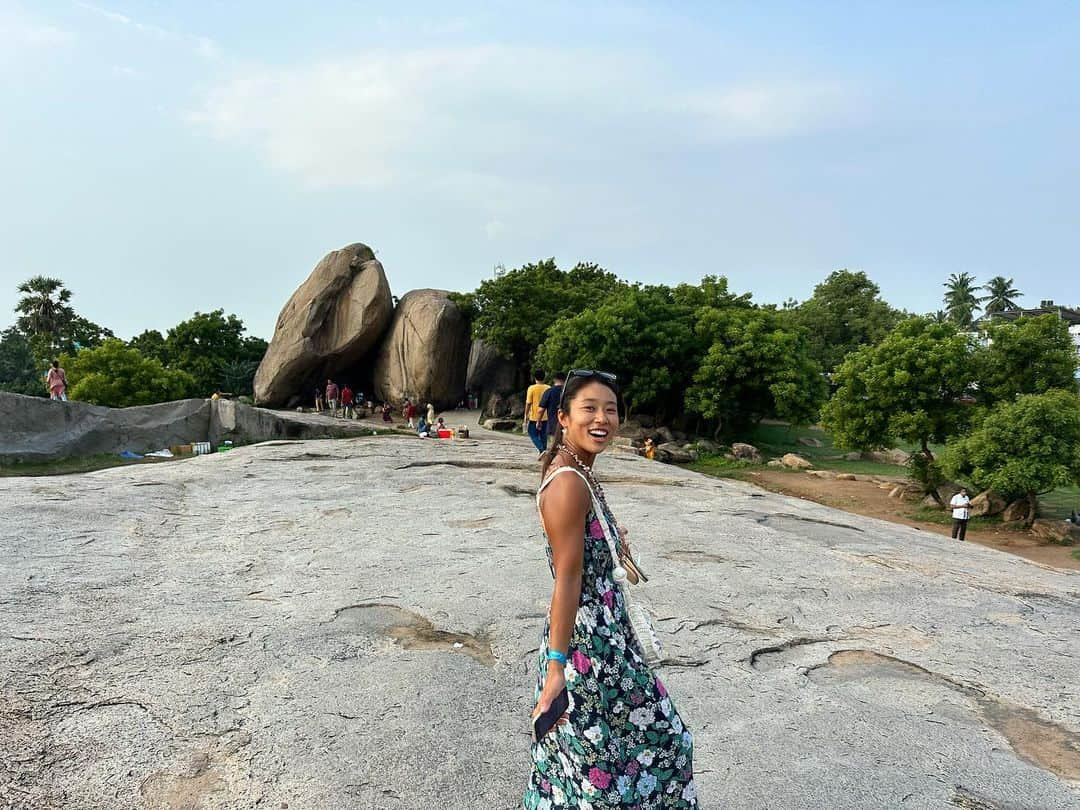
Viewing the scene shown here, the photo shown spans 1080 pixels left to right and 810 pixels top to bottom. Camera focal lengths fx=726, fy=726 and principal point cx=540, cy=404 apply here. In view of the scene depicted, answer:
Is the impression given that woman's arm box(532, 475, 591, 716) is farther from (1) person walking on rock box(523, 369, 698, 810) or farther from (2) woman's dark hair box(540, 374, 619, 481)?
(2) woman's dark hair box(540, 374, 619, 481)

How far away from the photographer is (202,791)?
263 centimetres

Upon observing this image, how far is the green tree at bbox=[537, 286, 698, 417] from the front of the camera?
22.8 meters

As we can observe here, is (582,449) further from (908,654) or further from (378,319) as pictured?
(378,319)

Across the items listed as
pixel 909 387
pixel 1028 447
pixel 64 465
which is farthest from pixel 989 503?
pixel 64 465

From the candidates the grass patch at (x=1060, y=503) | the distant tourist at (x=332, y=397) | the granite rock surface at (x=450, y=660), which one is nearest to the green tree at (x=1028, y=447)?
the grass patch at (x=1060, y=503)

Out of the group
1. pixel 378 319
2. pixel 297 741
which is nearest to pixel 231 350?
pixel 378 319

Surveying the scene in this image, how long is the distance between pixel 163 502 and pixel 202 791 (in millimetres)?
5903

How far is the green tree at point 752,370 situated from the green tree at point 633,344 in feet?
2.80

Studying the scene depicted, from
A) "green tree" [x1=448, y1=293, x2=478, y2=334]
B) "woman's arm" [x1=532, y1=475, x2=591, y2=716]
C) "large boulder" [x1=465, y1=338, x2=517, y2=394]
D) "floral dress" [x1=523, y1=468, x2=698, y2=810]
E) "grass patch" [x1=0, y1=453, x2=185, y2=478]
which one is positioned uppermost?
"green tree" [x1=448, y1=293, x2=478, y2=334]

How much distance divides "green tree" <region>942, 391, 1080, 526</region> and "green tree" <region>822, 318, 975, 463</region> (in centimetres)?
173

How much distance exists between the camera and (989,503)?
15781 millimetres

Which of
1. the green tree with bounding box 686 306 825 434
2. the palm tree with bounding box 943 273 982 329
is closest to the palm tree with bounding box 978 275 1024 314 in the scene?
the palm tree with bounding box 943 273 982 329

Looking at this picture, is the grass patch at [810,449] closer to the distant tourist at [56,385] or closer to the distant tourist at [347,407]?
the distant tourist at [347,407]

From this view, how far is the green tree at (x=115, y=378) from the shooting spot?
2477 centimetres
